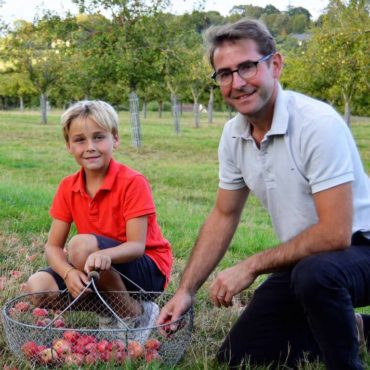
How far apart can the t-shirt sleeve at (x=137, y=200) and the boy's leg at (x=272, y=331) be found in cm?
72

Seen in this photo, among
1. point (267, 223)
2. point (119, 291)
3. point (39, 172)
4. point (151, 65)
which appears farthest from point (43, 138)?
point (119, 291)

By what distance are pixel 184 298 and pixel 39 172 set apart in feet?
32.1

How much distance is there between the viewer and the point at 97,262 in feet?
9.91

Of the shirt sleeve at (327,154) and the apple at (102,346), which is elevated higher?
the shirt sleeve at (327,154)

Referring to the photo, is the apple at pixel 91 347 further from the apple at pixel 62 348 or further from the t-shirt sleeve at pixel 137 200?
the t-shirt sleeve at pixel 137 200

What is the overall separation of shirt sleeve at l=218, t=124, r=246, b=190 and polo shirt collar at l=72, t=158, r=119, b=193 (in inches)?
23.5

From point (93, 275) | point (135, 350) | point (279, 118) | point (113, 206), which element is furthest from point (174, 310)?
point (279, 118)

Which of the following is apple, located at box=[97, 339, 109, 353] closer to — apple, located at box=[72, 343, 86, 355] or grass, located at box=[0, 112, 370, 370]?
apple, located at box=[72, 343, 86, 355]

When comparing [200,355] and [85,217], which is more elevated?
[85,217]

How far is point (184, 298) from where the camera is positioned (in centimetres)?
312

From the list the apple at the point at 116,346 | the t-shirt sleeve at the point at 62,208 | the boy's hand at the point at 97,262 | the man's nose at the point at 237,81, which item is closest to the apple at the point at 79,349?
the apple at the point at 116,346

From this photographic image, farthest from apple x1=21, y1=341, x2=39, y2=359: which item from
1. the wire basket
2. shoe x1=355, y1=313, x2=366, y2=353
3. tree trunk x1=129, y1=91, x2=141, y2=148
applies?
tree trunk x1=129, y1=91, x2=141, y2=148

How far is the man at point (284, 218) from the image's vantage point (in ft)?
8.78

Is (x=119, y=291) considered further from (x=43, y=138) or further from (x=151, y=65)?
(x=43, y=138)
